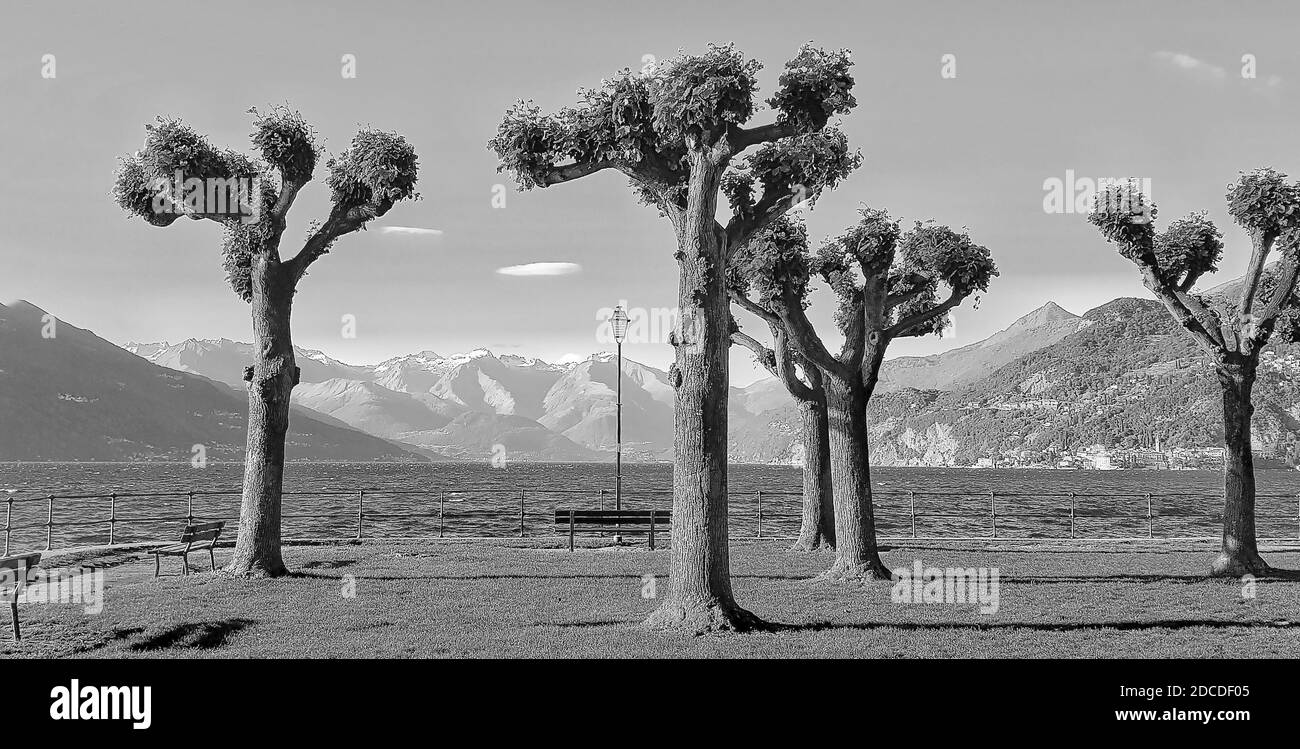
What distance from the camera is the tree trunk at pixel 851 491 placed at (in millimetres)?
17828

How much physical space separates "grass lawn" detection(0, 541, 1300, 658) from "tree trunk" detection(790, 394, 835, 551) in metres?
2.00

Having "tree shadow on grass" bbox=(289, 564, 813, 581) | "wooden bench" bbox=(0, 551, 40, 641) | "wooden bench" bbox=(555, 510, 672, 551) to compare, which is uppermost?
"wooden bench" bbox=(0, 551, 40, 641)

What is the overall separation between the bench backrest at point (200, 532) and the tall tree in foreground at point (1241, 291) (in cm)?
1859

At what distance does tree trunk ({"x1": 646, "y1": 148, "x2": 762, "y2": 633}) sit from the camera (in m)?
12.4

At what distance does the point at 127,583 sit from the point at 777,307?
1299 cm

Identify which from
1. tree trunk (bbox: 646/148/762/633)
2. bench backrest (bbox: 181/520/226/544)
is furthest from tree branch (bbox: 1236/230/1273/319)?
bench backrest (bbox: 181/520/226/544)

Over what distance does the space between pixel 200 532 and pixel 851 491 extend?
1229cm

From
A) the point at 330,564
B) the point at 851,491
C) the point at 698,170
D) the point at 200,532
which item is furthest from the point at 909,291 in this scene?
the point at 200,532

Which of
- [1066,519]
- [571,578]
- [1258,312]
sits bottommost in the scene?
[1066,519]

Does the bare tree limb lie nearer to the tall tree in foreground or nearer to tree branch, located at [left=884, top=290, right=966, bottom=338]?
tree branch, located at [left=884, top=290, right=966, bottom=338]
